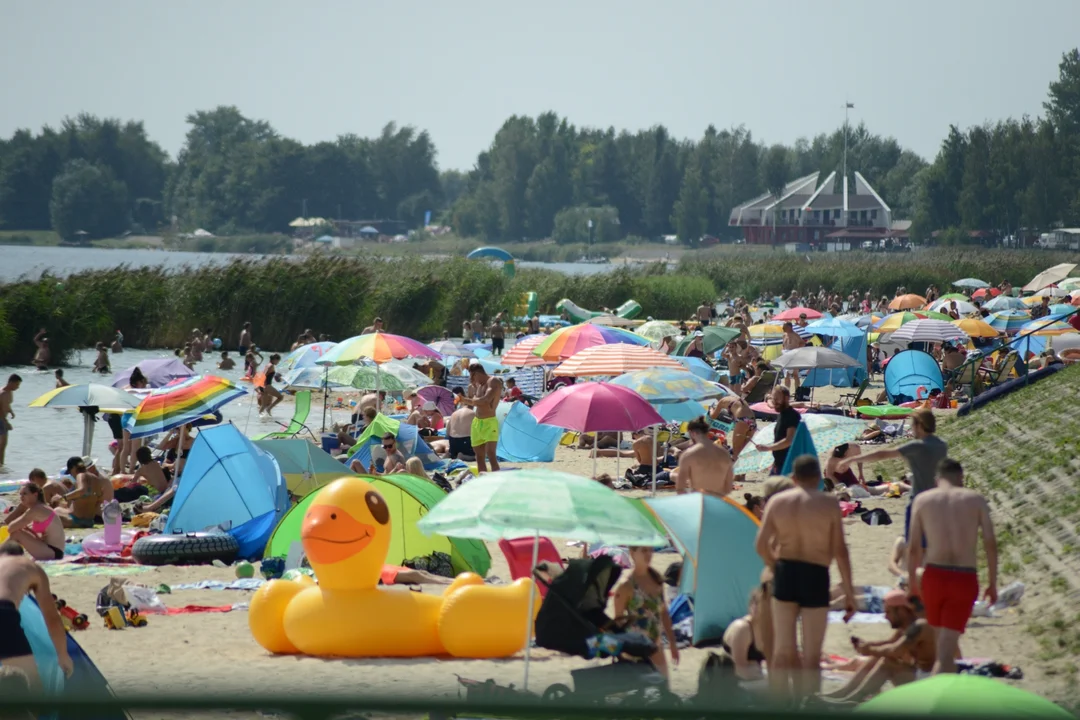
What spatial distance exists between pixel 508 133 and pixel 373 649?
128 meters

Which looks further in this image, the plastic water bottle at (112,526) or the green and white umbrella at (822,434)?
the green and white umbrella at (822,434)

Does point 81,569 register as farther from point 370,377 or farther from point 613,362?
point 370,377

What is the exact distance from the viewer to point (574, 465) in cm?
1547

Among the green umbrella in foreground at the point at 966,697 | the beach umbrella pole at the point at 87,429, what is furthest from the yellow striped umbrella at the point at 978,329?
the green umbrella in foreground at the point at 966,697

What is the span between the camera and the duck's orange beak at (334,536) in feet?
23.2

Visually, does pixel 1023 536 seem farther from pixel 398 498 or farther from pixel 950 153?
pixel 950 153

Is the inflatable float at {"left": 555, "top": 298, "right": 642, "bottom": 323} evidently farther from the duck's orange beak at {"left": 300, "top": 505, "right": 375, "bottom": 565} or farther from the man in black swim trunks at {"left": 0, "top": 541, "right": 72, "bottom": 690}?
the man in black swim trunks at {"left": 0, "top": 541, "right": 72, "bottom": 690}

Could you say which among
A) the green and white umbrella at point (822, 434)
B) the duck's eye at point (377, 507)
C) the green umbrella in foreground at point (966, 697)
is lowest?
the green and white umbrella at point (822, 434)

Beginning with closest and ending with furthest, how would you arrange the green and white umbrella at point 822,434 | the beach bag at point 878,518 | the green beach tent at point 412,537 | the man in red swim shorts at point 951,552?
the man in red swim shorts at point 951,552, the green beach tent at point 412,537, the beach bag at point 878,518, the green and white umbrella at point 822,434

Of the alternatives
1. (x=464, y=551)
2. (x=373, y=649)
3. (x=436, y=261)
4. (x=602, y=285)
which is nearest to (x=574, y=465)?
(x=464, y=551)

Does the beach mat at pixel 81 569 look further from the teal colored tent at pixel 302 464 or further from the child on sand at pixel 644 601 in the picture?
the child on sand at pixel 644 601

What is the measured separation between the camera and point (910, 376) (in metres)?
19.5

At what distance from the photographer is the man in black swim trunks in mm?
5152

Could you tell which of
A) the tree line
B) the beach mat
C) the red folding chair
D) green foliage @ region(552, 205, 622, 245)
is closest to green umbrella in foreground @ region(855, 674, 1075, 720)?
→ the red folding chair
